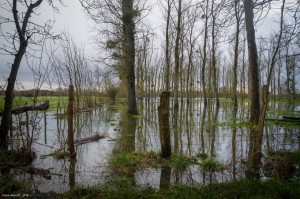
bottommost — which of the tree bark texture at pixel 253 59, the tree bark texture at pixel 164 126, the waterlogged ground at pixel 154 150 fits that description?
the waterlogged ground at pixel 154 150

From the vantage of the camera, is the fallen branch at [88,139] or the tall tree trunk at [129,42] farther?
the tall tree trunk at [129,42]

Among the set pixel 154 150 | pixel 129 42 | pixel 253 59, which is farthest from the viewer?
pixel 129 42

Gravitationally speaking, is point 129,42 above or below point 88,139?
above

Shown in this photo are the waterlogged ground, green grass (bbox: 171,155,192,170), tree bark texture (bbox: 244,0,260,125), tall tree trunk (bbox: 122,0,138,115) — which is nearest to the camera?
the waterlogged ground

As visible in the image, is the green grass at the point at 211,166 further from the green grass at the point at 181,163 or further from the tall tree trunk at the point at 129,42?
the tall tree trunk at the point at 129,42

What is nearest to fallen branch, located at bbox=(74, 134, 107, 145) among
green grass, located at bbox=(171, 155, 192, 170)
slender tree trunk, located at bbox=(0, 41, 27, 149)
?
slender tree trunk, located at bbox=(0, 41, 27, 149)

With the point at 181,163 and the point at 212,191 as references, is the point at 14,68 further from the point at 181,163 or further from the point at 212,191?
the point at 212,191

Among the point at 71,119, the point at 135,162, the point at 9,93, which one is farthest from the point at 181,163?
the point at 9,93

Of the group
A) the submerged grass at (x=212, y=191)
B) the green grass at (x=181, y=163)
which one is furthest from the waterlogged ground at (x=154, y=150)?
the submerged grass at (x=212, y=191)

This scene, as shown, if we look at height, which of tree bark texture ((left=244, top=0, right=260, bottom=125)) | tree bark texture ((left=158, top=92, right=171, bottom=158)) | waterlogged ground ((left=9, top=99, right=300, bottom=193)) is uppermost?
tree bark texture ((left=244, top=0, right=260, bottom=125))

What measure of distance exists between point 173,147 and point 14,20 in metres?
7.17

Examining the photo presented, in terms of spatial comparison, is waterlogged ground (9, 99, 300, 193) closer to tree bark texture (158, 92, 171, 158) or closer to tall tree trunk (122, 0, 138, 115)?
tree bark texture (158, 92, 171, 158)

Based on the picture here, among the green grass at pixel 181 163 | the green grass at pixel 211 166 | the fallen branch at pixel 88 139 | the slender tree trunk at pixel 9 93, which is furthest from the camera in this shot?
the fallen branch at pixel 88 139

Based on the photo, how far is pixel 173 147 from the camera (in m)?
10.0
